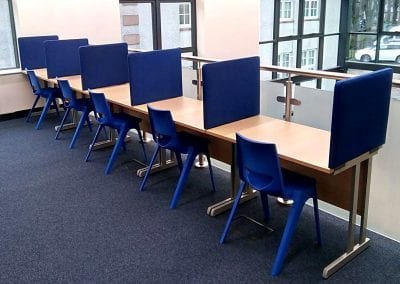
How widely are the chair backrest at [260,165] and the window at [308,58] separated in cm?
681

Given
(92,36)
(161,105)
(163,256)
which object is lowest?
(163,256)

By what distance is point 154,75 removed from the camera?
12.5ft

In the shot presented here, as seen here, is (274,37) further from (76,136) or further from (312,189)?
(312,189)

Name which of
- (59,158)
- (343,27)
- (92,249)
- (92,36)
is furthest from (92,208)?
(343,27)

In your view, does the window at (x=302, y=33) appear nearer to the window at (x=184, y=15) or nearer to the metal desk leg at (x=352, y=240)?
the window at (x=184, y=15)

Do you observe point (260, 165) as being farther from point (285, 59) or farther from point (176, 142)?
point (285, 59)

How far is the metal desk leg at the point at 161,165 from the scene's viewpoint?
3.86 meters

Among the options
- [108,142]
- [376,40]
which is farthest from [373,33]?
[108,142]

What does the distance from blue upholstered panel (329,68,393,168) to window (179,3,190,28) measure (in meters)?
5.11

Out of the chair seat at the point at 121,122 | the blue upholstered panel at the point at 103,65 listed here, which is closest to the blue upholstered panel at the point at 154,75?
the chair seat at the point at 121,122

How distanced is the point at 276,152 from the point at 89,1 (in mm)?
4543

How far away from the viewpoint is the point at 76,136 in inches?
180

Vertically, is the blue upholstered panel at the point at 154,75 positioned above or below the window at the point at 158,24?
below

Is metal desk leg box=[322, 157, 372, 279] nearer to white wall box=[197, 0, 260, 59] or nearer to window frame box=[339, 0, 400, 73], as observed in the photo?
white wall box=[197, 0, 260, 59]
